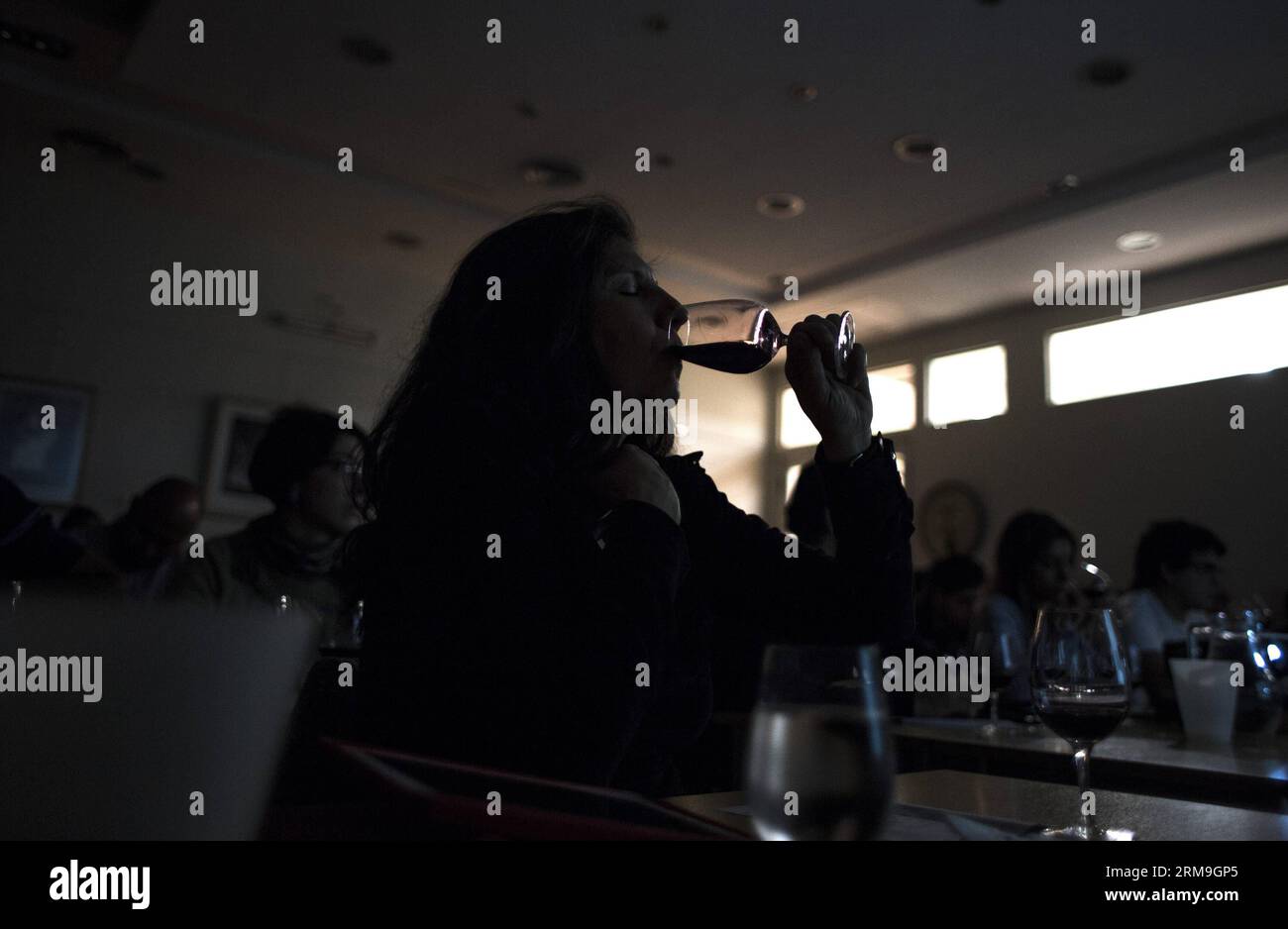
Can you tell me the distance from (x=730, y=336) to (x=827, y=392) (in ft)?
0.51

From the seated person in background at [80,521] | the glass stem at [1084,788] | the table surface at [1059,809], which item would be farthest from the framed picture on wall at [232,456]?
the glass stem at [1084,788]

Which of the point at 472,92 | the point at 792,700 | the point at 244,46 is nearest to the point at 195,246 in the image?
the point at 244,46

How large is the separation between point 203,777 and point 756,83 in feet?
13.5

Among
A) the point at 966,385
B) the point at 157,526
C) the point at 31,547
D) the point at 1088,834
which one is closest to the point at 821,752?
the point at 1088,834

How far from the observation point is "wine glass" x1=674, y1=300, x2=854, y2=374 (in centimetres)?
124

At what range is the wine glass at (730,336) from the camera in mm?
1239

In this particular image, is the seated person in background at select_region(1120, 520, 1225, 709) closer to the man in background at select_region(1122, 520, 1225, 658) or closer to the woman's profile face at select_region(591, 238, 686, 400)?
the man in background at select_region(1122, 520, 1225, 658)

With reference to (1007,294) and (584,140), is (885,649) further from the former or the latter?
(1007,294)

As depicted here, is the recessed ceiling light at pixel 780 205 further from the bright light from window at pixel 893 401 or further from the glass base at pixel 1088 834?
the glass base at pixel 1088 834

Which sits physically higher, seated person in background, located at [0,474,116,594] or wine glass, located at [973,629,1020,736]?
seated person in background, located at [0,474,116,594]

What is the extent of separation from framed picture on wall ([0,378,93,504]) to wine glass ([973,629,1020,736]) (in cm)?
487

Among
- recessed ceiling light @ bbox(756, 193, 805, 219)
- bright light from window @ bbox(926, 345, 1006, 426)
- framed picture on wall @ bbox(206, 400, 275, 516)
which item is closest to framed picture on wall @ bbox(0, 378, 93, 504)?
framed picture on wall @ bbox(206, 400, 275, 516)

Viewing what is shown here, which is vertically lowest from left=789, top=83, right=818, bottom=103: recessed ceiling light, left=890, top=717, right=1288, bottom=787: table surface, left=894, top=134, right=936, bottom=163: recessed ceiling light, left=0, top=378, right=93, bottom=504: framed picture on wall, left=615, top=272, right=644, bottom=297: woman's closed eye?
left=890, top=717, right=1288, bottom=787: table surface

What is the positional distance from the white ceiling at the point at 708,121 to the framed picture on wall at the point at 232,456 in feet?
2.98
